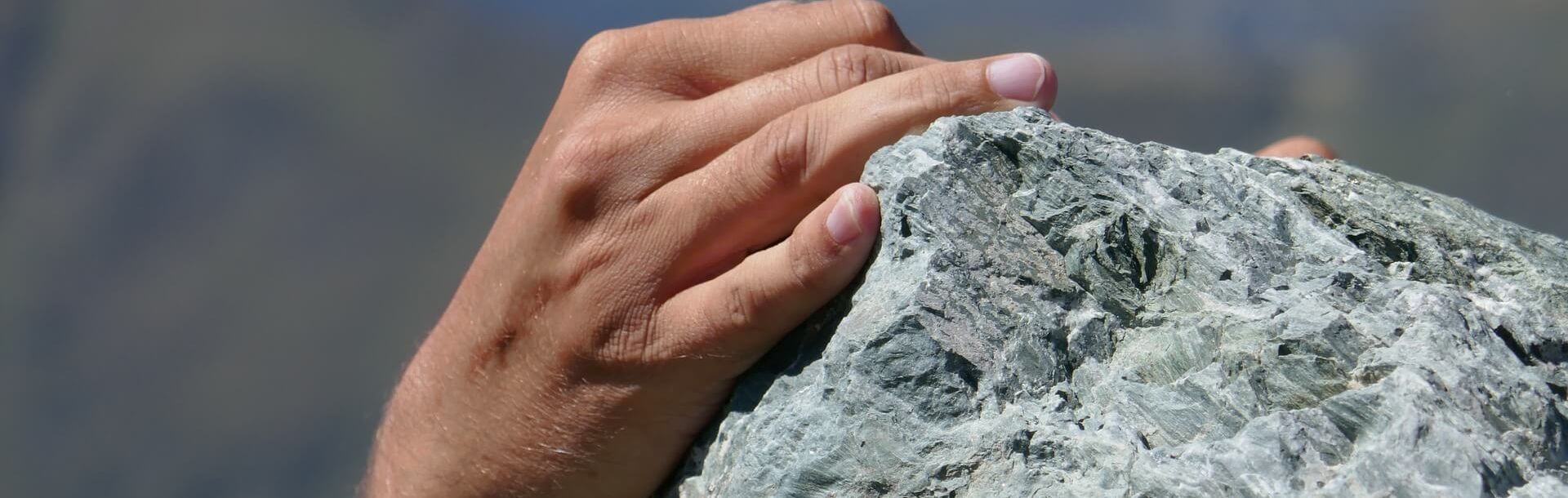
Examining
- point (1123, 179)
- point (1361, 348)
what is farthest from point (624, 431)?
point (1361, 348)

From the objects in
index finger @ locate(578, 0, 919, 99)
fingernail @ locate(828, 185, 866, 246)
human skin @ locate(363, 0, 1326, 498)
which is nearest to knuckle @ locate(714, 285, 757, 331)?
human skin @ locate(363, 0, 1326, 498)

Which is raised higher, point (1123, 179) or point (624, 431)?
point (1123, 179)

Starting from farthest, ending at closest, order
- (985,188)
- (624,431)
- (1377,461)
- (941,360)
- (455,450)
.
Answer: (455,450)
(624,431)
(985,188)
(941,360)
(1377,461)

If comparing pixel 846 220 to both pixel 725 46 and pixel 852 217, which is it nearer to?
pixel 852 217

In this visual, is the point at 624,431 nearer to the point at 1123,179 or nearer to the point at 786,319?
the point at 786,319

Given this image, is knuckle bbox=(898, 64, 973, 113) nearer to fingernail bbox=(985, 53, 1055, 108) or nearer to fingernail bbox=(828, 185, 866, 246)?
fingernail bbox=(985, 53, 1055, 108)

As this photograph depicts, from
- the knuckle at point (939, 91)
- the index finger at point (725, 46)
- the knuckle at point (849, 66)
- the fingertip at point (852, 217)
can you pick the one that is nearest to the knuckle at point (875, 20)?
the index finger at point (725, 46)

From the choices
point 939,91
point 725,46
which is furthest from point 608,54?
point 939,91
